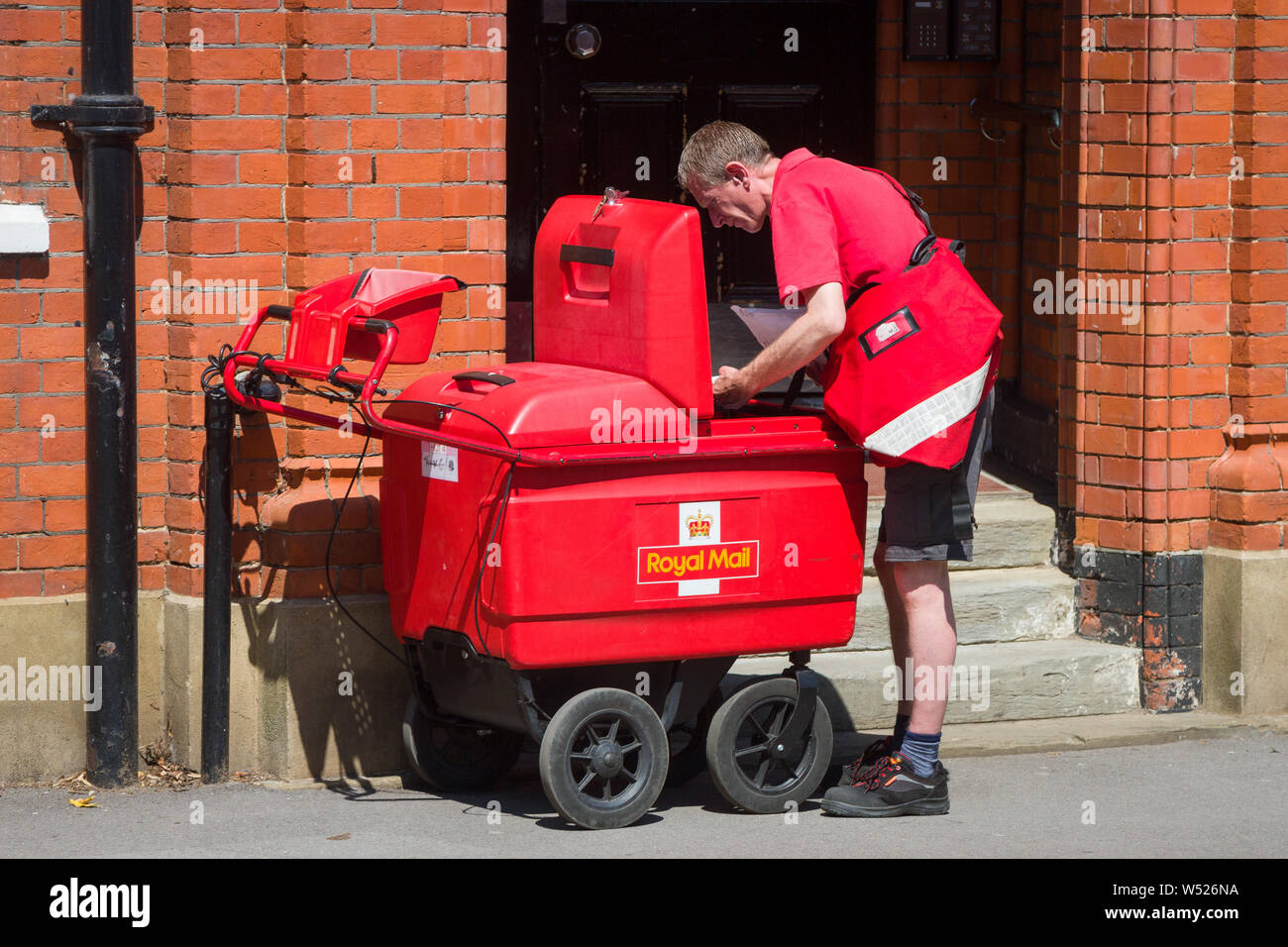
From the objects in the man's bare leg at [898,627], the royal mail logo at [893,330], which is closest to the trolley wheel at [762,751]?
the man's bare leg at [898,627]

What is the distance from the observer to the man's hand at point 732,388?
5.34 m

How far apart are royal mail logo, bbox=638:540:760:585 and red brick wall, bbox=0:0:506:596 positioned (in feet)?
3.78

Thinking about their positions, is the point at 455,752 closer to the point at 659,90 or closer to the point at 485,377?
the point at 485,377

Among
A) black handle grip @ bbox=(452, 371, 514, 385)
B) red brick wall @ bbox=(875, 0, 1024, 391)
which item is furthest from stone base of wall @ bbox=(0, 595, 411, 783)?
red brick wall @ bbox=(875, 0, 1024, 391)

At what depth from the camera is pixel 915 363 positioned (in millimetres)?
5328

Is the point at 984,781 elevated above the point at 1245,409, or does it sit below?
below

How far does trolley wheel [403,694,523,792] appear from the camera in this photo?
5.78m

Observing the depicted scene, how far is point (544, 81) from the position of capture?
7578 mm

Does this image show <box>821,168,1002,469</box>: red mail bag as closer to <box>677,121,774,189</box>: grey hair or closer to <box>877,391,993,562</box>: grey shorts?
<box>877,391,993,562</box>: grey shorts

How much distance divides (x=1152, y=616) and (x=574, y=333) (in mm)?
2472

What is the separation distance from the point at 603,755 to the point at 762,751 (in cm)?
54

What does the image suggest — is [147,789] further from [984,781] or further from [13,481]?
[984,781]

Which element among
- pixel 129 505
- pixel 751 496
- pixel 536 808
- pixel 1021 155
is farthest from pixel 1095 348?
pixel 129 505

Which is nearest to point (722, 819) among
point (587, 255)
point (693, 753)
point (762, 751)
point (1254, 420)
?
point (762, 751)
